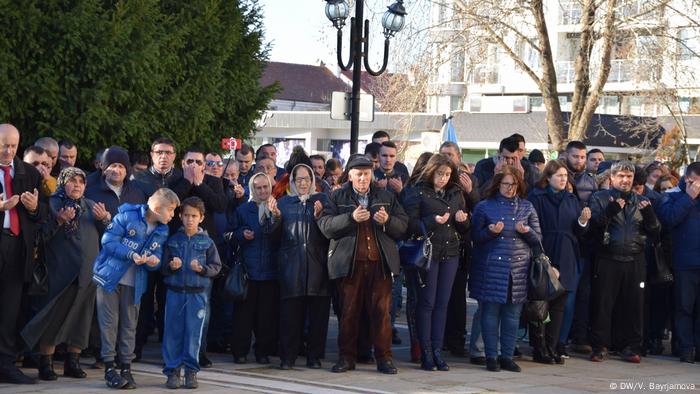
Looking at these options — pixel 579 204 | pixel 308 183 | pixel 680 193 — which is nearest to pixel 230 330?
pixel 308 183

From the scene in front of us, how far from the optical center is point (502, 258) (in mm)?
10844

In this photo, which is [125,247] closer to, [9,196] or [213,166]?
[9,196]

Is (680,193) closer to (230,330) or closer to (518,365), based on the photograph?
(518,365)

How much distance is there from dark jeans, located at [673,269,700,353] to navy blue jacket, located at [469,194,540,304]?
2.24 metres

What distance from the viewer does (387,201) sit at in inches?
412

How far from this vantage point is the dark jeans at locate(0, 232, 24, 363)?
9.52 meters

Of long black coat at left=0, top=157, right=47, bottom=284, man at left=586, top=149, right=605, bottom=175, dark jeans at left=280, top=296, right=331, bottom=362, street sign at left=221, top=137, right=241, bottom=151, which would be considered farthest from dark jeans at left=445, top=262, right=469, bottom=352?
street sign at left=221, top=137, right=241, bottom=151

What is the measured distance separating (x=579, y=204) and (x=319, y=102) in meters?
78.1

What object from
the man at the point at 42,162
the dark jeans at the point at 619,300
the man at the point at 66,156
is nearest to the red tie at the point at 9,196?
the man at the point at 42,162

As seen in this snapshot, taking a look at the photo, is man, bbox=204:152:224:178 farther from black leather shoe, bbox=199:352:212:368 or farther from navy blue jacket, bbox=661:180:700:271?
navy blue jacket, bbox=661:180:700:271

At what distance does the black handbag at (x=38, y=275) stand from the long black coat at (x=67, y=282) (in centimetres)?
8

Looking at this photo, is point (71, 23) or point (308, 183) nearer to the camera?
point (308, 183)

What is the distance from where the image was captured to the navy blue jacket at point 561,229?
11609 mm

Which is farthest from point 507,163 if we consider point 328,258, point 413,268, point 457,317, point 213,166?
point 213,166
